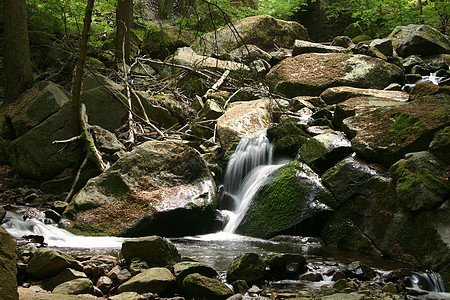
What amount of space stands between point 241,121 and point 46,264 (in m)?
6.44

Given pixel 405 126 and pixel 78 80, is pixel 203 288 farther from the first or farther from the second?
pixel 78 80

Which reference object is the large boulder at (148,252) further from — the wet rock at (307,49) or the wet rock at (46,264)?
the wet rock at (307,49)

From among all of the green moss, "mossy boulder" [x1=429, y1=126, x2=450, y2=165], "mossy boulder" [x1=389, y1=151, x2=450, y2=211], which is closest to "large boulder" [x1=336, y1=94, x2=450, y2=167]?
the green moss

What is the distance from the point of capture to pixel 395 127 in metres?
6.58

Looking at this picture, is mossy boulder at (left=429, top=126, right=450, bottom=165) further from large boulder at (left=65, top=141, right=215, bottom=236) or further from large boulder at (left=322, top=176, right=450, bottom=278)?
large boulder at (left=65, top=141, right=215, bottom=236)

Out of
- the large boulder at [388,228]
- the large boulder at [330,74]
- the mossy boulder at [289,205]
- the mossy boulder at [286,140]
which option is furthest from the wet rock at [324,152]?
the large boulder at [330,74]

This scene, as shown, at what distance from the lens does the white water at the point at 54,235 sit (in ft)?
17.9

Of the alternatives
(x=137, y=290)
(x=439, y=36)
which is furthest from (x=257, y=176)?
(x=439, y=36)

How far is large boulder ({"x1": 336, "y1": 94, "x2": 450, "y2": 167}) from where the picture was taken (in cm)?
610

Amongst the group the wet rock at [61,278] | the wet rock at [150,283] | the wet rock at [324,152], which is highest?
the wet rock at [324,152]

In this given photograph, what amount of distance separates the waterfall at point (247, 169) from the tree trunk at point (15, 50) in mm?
6383

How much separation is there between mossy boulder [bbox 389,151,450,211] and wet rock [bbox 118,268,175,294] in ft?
11.7

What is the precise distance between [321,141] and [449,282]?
345 cm

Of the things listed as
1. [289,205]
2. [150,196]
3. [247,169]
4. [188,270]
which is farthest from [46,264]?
[247,169]
